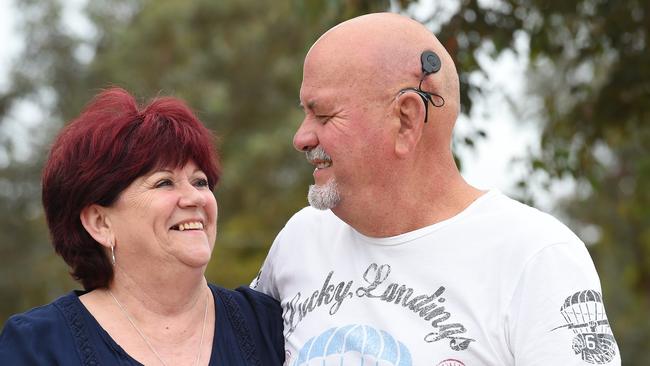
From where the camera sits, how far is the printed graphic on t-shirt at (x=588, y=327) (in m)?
2.98

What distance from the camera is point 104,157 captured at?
3.48m

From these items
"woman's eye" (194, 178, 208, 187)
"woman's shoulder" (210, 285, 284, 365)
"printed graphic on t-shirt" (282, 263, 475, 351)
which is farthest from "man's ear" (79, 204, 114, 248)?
"printed graphic on t-shirt" (282, 263, 475, 351)

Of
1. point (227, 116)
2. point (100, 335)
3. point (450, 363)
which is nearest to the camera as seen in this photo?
point (450, 363)

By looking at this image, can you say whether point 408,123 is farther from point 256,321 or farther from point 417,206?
point 256,321

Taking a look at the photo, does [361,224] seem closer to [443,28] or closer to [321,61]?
[321,61]

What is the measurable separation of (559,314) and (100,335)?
1.48m

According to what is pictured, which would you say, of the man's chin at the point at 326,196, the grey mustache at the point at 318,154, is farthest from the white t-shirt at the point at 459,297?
the grey mustache at the point at 318,154

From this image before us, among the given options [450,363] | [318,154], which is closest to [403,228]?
[318,154]

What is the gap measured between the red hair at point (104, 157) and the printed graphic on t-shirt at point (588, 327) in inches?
54.1

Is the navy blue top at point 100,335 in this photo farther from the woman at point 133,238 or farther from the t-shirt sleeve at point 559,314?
the t-shirt sleeve at point 559,314

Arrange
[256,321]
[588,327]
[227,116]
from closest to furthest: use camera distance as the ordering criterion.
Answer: [588,327]
[256,321]
[227,116]

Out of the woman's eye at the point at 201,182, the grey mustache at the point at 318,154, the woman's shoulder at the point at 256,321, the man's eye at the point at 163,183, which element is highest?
the grey mustache at the point at 318,154

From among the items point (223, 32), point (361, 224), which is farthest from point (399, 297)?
point (223, 32)

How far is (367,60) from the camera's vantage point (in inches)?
135
